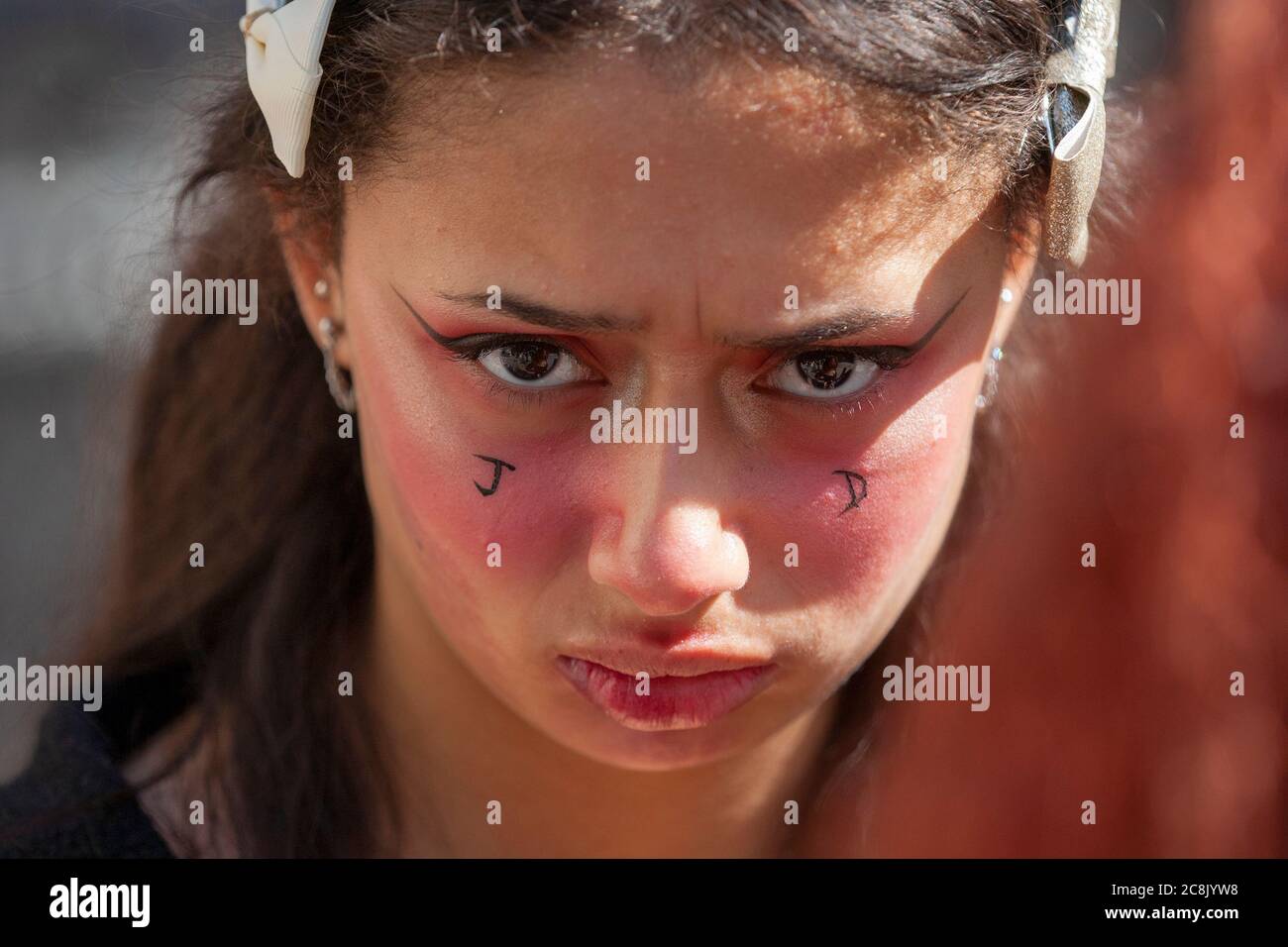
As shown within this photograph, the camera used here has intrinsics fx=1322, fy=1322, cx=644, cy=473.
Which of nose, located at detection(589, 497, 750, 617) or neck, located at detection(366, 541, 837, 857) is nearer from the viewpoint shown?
nose, located at detection(589, 497, 750, 617)

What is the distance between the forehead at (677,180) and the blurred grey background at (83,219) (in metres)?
0.46

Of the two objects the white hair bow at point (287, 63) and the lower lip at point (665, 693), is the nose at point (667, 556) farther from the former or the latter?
the white hair bow at point (287, 63)

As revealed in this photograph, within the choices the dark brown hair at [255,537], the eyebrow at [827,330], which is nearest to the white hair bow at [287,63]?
the dark brown hair at [255,537]

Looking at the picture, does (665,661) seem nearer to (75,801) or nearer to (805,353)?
(805,353)

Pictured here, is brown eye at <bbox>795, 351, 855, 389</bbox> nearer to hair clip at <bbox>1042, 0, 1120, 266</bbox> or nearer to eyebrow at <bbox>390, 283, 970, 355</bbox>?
eyebrow at <bbox>390, 283, 970, 355</bbox>

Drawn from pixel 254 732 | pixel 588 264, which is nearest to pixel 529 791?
pixel 254 732

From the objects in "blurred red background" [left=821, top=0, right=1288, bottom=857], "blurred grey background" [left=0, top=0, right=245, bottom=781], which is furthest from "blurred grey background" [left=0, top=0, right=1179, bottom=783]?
"blurred red background" [left=821, top=0, right=1288, bottom=857]

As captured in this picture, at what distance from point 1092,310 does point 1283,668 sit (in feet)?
1.64

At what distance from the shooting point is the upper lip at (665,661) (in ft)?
3.65

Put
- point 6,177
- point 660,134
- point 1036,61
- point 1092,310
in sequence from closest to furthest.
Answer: point 660,134
point 1036,61
point 1092,310
point 6,177

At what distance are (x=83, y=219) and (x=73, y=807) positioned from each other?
73cm

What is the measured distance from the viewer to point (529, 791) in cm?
135

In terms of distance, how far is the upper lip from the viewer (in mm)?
→ 1113

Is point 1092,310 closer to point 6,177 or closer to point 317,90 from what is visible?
point 317,90
